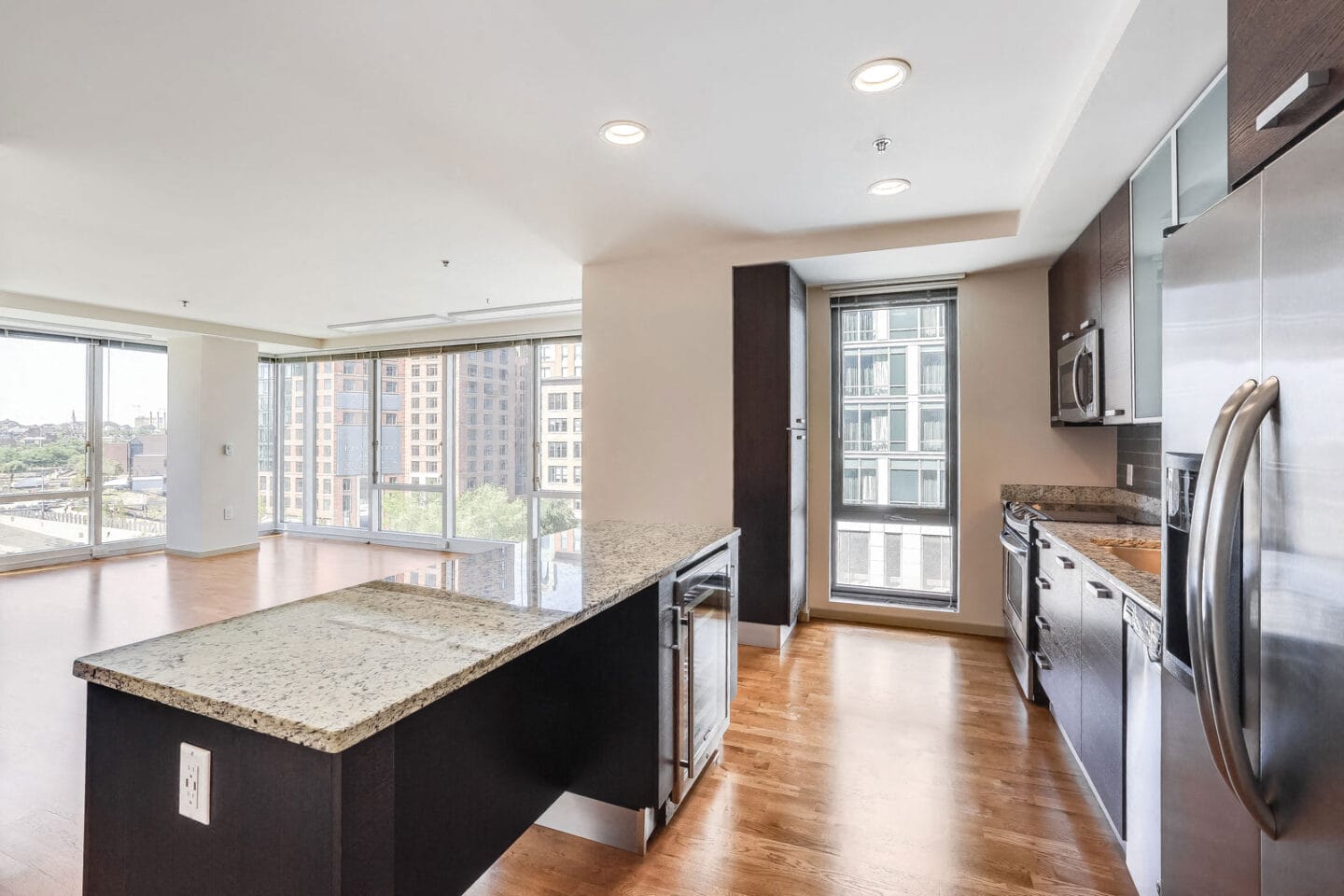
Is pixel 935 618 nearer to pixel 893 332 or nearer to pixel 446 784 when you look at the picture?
pixel 893 332

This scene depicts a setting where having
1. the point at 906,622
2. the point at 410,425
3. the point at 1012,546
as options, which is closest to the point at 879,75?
the point at 1012,546

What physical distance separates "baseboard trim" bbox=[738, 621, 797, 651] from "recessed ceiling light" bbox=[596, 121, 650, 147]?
8.94 ft

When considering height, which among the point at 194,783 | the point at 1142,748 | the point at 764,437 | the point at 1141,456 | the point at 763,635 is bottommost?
the point at 763,635

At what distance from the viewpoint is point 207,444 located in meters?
6.41

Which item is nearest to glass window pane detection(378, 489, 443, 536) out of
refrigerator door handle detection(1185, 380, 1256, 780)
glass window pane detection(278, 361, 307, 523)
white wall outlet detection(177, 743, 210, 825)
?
glass window pane detection(278, 361, 307, 523)

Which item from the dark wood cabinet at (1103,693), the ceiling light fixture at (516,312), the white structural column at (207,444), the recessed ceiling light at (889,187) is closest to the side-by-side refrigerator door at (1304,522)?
the dark wood cabinet at (1103,693)

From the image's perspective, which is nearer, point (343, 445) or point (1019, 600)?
point (1019, 600)

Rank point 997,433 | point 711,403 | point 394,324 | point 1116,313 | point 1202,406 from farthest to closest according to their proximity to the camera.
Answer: point 394,324 < point 997,433 < point 711,403 < point 1116,313 < point 1202,406

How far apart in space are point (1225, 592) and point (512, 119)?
8.03 feet

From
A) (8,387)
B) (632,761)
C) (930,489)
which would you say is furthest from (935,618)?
(8,387)

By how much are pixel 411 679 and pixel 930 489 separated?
3843 millimetres

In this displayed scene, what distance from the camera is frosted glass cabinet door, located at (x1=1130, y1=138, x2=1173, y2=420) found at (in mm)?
2131

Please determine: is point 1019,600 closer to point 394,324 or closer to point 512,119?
point 512,119

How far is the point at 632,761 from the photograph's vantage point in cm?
183
